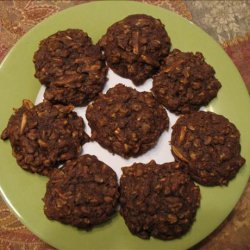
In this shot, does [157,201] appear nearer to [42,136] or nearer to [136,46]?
[42,136]

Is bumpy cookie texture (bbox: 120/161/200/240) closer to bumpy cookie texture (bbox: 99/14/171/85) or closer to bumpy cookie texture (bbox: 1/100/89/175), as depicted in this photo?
bumpy cookie texture (bbox: 1/100/89/175)

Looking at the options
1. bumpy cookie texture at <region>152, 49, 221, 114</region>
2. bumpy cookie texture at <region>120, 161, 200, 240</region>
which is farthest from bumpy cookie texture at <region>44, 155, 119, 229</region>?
bumpy cookie texture at <region>152, 49, 221, 114</region>

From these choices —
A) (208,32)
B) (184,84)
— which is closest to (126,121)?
(184,84)

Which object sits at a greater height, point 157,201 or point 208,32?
point 208,32

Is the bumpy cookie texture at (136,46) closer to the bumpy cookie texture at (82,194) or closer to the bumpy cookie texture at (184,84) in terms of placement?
the bumpy cookie texture at (184,84)

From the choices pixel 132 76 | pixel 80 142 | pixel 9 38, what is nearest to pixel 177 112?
pixel 132 76

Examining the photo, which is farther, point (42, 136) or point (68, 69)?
point (68, 69)
